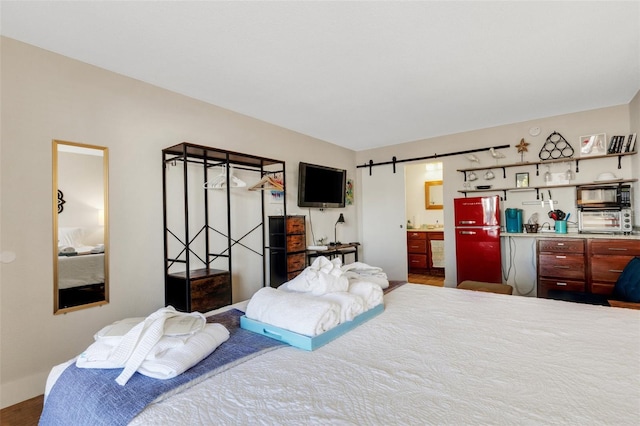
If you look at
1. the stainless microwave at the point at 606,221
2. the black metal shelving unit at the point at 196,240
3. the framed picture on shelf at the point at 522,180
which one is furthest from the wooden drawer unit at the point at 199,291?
the stainless microwave at the point at 606,221

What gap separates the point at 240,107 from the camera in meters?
3.42

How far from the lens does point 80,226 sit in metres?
2.34

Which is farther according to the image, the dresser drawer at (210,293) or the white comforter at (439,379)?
the dresser drawer at (210,293)

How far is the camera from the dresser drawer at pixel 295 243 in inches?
143

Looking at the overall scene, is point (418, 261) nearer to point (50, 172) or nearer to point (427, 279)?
point (427, 279)

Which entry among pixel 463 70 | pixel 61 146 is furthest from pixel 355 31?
pixel 61 146

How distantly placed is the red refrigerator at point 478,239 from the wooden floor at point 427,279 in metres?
→ 1.13

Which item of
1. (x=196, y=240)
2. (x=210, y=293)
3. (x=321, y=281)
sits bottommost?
(x=210, y=293)

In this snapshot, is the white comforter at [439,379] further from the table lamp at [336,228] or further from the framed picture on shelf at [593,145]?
the table lamp at [336,228]

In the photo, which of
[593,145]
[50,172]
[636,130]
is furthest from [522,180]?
[50,172]

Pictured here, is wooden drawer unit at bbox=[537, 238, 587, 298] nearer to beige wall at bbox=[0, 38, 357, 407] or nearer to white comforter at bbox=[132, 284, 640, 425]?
white comforter at bbox=[132, 284, 640, 425]

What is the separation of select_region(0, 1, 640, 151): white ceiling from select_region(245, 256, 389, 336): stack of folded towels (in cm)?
157

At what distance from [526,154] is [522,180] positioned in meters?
0.36

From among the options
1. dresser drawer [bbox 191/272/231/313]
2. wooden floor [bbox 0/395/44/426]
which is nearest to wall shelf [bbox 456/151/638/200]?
Answer: dresser drawer [bbox 191/272/231/313]
